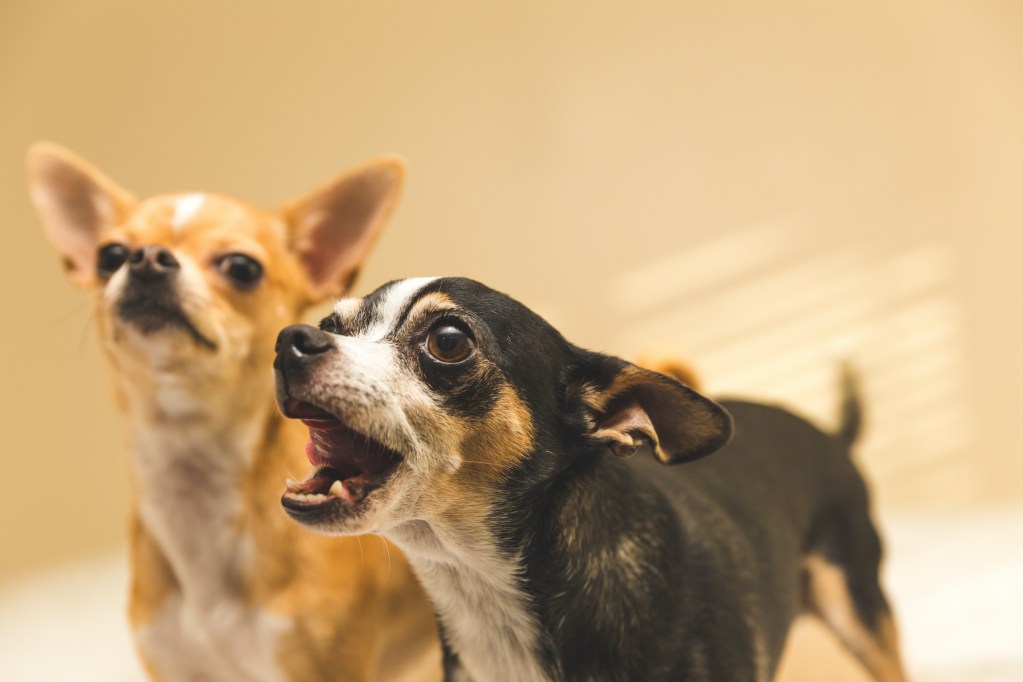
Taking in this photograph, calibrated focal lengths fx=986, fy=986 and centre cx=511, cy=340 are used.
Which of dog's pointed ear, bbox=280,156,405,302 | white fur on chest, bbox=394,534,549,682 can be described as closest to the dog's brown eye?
white fur on chest, bbox=394,534,549,682

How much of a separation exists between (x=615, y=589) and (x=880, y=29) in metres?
2.69

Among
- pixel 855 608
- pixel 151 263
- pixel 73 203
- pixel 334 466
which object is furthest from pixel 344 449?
pixel 855 608

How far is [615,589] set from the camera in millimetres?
1289

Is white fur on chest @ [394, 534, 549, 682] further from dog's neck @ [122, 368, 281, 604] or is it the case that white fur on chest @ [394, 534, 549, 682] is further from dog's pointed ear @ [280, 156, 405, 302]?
dog's pointed ear @ [280, 156, 405, 302]

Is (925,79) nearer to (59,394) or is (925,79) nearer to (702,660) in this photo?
(702,660)

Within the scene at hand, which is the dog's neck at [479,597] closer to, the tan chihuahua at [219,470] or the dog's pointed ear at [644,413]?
the dog's pointed ear at [644,413]

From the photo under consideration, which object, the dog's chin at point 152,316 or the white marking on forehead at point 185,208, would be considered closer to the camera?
the dog's chin at point 152,316

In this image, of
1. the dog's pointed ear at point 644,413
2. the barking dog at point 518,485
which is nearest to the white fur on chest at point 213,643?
the barking dog at point 518,485

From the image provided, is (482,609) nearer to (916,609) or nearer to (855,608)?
(855,608)

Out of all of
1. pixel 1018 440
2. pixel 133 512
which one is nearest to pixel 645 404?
pixel 133 512

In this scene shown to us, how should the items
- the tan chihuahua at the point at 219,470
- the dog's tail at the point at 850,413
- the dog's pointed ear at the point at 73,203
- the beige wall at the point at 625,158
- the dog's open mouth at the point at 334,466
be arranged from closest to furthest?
1. the dog's open mouth at the point at 334,466
2. the tan chihuahua at the point at 219,470
3. the dog's pointed ear at the point at 73,203
4. the dog's tail at the point at 850,413
5. the beige wall at the point at 625,158

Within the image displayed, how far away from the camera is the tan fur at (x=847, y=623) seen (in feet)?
5.94

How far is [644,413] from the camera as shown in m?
1.31

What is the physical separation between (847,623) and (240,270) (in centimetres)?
126
